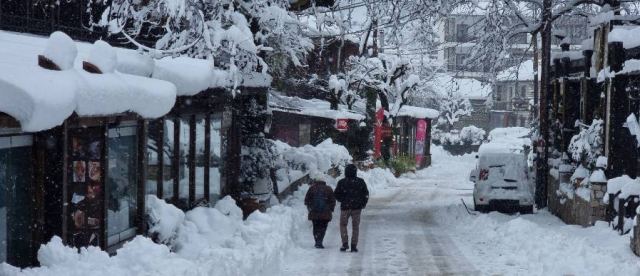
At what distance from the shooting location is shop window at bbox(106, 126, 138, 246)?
11680 millimetres

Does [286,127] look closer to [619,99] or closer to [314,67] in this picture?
[314,67]

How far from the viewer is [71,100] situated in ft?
27.7

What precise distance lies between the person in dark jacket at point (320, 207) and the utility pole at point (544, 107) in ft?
34.3

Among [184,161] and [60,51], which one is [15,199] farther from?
[184,161]

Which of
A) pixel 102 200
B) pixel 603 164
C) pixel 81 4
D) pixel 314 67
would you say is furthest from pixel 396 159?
pixel 102 200

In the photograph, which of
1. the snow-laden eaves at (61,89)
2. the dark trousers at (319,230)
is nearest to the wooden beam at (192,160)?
the dark trousers at (319,230)

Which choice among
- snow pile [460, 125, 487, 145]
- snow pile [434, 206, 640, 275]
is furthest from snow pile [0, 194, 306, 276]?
snow pile [460, 125, 487, 145]

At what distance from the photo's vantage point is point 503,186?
2473cm

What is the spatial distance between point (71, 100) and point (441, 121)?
73.6m

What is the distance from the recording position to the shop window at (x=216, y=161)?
17500 mm

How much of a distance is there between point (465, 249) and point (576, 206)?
4.33 m

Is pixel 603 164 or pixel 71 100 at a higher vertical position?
pixel 71 100

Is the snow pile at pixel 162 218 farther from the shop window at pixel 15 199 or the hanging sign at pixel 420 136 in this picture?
the hanging sign at pixel 420 136

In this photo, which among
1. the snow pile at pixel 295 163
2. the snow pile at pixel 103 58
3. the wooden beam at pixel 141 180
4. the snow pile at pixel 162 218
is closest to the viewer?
the snow pile at pixel 103 58
